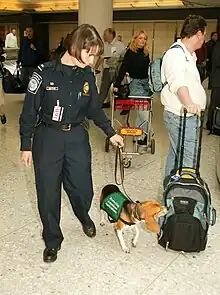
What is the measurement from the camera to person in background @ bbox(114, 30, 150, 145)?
5.33 m

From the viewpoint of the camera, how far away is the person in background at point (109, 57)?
7.62 meters

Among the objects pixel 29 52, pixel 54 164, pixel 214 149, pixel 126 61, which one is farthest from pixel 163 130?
pixel 54 164

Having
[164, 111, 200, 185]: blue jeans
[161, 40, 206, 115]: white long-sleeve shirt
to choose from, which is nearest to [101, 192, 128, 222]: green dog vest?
[164, 111, 200, 185]: blue jeans

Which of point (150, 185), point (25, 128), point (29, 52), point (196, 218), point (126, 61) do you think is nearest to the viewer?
point (25, 128)

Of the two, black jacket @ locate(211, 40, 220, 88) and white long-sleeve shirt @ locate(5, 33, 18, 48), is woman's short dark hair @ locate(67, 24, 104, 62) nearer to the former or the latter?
black jacket @ locate(211, 40, 220, 88)

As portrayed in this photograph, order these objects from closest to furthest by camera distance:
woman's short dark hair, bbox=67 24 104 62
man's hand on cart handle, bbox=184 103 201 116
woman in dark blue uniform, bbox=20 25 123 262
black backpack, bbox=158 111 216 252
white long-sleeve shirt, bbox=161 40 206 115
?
woman's short dark hair, bbox=67 24 104 62, woman in dark blue uniform, bbox=20 25 123 262, man's hand on cart handle, bbox=184 103 201 116, black backpack, bbox=158 111 216 252, white long-sleeve shirt, bbox=161 40 206 115

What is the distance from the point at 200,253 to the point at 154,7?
1398 centimetres

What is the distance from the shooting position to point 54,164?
2.53 m

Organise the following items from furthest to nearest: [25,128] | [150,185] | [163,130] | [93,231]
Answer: [163,130] → [150,185] → [93,231] → [25,128]

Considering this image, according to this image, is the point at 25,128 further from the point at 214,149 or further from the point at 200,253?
the point at 214,149

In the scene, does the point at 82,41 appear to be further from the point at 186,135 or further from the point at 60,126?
the point at 186,135

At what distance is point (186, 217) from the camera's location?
2.77 metres

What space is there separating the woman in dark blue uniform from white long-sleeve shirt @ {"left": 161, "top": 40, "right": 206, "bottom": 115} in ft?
1.95

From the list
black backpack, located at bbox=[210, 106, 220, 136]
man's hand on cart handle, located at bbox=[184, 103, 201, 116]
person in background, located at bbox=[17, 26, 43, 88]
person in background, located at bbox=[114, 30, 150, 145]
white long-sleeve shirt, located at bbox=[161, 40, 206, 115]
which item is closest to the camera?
man's hand on cart handle, located at bbox=[184, 103, 201, 116]
